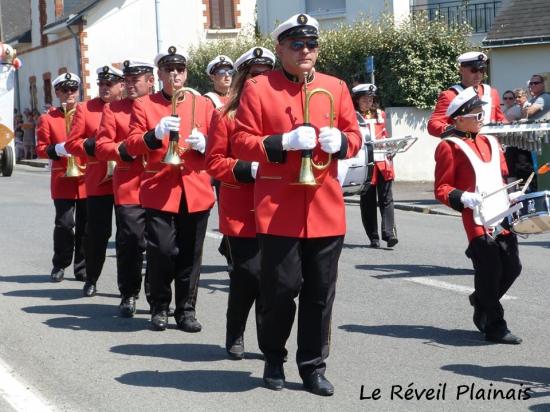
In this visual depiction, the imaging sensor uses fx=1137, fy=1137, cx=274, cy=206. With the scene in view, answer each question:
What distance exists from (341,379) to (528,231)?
1.44 m

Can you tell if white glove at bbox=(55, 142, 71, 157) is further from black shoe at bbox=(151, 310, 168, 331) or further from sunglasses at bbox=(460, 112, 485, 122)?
sunglasses at bbox=(460, 112, 485, 122)

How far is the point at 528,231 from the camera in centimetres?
679

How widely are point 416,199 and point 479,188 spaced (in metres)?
12.5

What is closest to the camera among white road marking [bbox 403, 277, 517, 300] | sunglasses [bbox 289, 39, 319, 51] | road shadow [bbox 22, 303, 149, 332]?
sunglasses [bbox 289, 39, 319, 51]

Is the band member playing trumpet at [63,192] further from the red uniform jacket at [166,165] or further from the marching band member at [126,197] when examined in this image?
the red uniform jacket at [166,165]

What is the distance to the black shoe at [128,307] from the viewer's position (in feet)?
30.2

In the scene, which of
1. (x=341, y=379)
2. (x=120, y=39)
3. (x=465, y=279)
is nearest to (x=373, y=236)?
(x=465, y=279)

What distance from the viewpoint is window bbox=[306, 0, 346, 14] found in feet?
106

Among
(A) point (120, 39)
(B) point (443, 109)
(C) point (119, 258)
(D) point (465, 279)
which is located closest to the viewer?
(C) point (119, 258)

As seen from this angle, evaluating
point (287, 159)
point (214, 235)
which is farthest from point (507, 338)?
point (214, 235)

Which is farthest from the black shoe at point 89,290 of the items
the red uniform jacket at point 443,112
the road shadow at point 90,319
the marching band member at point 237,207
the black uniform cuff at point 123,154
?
the red uniform jacket at point 443,112

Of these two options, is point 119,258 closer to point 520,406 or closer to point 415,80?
point 520,406

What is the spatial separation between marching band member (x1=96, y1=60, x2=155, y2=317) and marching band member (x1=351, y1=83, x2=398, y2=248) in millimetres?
4582

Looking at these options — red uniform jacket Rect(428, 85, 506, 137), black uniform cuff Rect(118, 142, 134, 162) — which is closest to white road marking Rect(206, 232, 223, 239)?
red uniform jacket Rect(428, 85, 506, 137)
